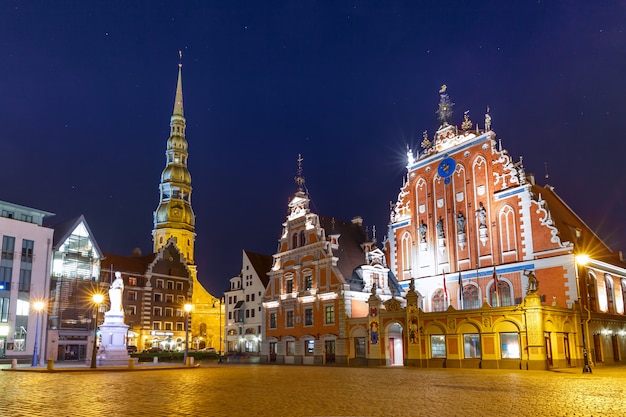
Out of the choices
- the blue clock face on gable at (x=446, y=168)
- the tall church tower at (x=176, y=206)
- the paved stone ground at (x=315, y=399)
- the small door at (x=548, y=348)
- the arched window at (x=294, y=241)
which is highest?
the tall church tower at (x=176, y=206)

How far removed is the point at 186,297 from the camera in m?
79.8

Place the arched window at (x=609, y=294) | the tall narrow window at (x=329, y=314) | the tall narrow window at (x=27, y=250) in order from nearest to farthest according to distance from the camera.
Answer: the arched window at (x=609, y=294) → the tall narrow window at (x=329, y=314) → the tall narrow window at (x=27, y=250)

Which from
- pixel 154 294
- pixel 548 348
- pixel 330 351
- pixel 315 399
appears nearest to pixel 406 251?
pixel 330 351

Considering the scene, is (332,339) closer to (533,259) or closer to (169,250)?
(533,259)

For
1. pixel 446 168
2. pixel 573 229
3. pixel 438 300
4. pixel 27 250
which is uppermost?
pixel 446 168

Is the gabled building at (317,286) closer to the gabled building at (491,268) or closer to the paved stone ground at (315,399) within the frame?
the gabled building at (491,268)

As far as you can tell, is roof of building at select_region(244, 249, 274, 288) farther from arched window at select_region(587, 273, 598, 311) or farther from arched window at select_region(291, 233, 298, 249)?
arched window at select_region(587, 273, 598, 311)

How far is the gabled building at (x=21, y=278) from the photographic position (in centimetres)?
5466

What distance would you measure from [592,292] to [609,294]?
379 centimetres

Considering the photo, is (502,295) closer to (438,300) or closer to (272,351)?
(438,300)

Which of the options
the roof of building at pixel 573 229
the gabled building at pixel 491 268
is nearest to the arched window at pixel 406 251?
the gabled building at pixel 491 268

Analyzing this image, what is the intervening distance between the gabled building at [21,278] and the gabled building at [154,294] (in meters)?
10.6

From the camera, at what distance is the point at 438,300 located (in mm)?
47656

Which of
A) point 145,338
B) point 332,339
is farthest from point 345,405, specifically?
point 145,338
